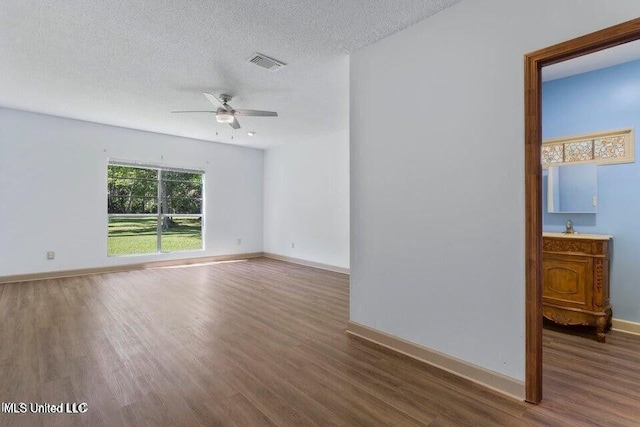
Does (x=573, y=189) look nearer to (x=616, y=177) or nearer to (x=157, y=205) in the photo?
(x=616, y=177)

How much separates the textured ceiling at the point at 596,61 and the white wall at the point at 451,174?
147 cm

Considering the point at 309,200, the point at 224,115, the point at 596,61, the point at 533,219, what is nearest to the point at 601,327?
the point at 533,219

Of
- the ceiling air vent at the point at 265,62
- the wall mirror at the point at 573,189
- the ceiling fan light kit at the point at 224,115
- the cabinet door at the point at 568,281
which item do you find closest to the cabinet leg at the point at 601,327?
Answer: the cabinet door at the point at 568,281

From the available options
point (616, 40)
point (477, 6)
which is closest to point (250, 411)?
point (616, 40)

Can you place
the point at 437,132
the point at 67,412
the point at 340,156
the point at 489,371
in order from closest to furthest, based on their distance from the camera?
the point at 67,412 → the point at 489,371 → the point at 437,132 → the point at 340,156

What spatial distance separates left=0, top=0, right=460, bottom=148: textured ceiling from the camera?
91.0 inches

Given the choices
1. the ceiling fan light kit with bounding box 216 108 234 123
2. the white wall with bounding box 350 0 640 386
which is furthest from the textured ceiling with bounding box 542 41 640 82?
the ceiling fan light kit with bounding box 216 108 234 123

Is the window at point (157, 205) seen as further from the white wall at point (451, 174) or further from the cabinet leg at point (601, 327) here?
the cabinet leg at point (601, 327)

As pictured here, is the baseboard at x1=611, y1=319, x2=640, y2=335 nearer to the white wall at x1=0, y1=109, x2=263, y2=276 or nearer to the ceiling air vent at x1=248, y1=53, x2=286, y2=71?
the ceiling air vent at x1=248, y1=53, x2=286, y2=71

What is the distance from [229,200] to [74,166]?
2.97m

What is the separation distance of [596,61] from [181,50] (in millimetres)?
4079

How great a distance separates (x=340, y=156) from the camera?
19.6ft

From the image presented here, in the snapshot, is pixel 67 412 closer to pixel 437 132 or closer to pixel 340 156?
pixel 437 132

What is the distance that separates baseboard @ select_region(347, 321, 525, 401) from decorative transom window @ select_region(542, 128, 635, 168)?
2.64 meters
